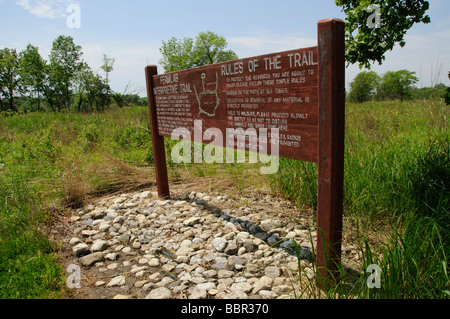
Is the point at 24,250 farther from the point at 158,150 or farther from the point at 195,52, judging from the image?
the point at 195,52

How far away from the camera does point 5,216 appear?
3467 mm

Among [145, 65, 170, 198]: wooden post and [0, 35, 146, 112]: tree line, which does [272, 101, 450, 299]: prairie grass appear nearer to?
[145, 65, 170, 198]: wooden post

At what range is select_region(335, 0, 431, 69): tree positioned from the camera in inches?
114

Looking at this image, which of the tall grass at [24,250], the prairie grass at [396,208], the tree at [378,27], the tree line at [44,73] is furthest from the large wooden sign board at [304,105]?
the tree line at [44,73]

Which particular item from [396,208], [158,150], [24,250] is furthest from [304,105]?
[24,250]

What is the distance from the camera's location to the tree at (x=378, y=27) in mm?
2906

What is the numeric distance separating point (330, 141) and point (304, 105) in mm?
353

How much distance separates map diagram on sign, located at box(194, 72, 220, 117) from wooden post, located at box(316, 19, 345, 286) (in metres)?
1.41

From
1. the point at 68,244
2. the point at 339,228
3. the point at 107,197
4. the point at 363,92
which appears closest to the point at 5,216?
the point at 68,244

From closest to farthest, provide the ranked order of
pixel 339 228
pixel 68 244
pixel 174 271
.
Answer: pixel 339 228, pixel 174 271, pixel 68 244

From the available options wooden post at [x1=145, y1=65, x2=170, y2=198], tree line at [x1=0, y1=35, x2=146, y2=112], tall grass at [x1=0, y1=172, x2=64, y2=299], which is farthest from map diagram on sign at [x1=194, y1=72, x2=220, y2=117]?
tree line at [x1=0, y1=35, x2=146, y2=112]

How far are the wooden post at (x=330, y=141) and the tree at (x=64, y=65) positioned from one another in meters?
57.6

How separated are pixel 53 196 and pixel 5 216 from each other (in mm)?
902

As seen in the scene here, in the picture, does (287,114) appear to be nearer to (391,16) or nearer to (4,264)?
(391,16)
